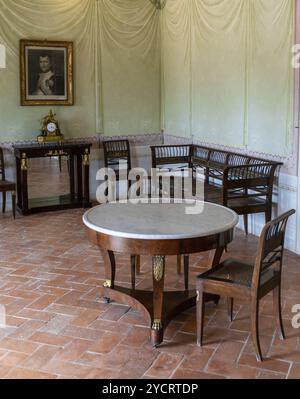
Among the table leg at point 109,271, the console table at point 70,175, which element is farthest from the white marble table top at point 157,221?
the console table at point 70,175

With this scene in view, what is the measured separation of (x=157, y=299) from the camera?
12.2ft

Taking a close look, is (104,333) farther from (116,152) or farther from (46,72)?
(46,72)

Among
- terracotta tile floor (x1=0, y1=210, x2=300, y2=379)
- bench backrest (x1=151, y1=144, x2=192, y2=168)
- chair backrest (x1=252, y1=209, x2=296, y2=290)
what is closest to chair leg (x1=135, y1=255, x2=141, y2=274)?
terracotta tile floor (x1=0, y1=210, x2=300, y2=379)

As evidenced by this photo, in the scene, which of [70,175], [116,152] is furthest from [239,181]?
[70,175]

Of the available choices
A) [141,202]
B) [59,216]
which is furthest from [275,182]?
[59,216]

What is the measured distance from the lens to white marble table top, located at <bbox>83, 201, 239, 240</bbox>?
12.0 feet

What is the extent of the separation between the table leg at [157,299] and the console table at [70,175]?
4.33 m

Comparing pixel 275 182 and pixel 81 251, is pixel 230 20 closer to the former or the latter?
pixel 275 182

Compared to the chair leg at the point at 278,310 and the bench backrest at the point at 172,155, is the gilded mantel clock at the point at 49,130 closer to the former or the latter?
the bench backrest at the point at 172,155

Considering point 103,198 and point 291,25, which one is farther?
point 103,198

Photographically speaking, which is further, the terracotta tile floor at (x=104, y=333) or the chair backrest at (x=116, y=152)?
the chair backrest at (x=116, y=152)

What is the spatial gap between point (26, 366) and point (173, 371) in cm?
94

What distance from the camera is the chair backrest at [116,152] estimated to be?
838 centimetres
